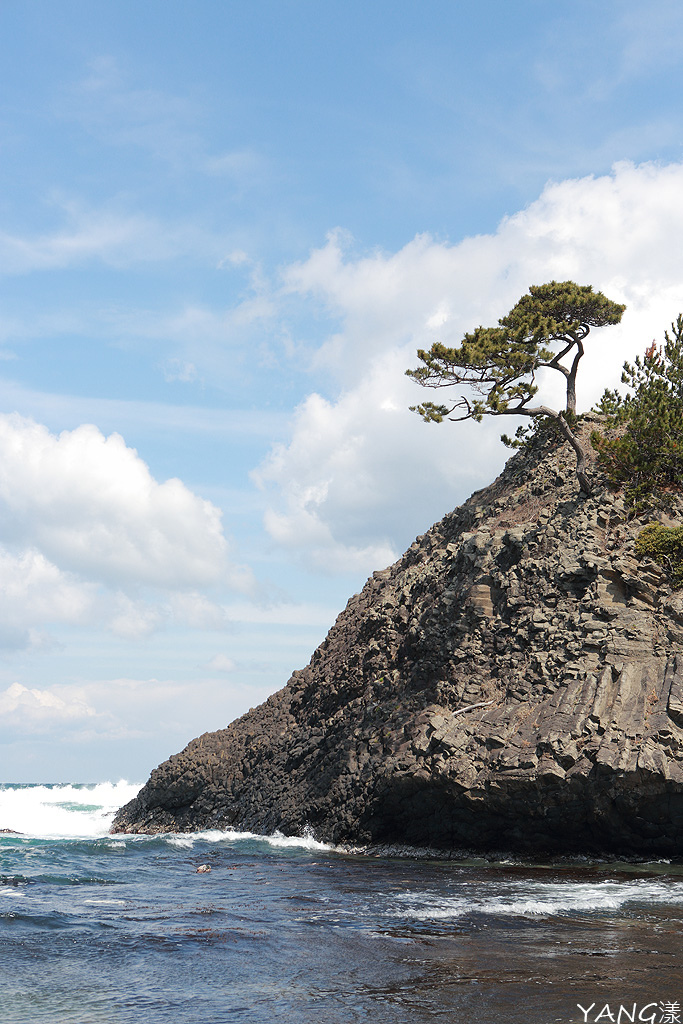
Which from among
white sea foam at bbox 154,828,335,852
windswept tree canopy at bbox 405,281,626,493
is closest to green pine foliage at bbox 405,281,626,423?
windswept tree canopy at bbox 405,281,626,493

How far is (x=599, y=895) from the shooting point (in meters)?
17.8

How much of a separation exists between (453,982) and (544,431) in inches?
1117

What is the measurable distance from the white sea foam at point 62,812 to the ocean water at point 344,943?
68.8ft

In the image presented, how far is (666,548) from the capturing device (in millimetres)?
26234

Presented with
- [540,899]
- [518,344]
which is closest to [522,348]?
[518,344]

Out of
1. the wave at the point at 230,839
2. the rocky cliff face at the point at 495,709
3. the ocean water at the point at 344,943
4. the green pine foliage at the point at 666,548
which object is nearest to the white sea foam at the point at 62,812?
the wave at the point at 230,839

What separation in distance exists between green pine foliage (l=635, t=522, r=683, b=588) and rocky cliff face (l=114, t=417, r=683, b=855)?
0.38 meters

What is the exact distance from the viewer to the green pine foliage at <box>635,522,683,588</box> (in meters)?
26.1

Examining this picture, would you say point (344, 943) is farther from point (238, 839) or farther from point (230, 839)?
point (230, 839)

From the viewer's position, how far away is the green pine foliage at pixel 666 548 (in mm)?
26094

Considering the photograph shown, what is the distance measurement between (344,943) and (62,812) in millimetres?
52269

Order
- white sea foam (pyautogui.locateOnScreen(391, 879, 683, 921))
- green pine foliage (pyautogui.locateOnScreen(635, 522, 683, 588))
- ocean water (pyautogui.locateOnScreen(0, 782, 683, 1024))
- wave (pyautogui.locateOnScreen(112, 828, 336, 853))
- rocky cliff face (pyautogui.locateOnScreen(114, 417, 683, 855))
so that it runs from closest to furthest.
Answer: ocean water (pyautogui.locateOnScreen(0, 782, 683, 1024)) < white sea foam (pyautogui.locateOnScreen(391, 879, 683, 921)) < rocky cliff face (pyautogui.locateOnScreen(114, 417, 683, 855)) < green pine foliage (pyautogui.locateOnScreen(635, 522, 683, 588)) < wave (pyautogui.locateOnScreen(112, 828, 336, 853))

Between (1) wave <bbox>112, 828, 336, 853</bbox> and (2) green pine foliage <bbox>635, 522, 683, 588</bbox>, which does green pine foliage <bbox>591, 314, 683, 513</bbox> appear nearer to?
(2) green pine foliage <bbox>635, 522, 683, 588</bbox>

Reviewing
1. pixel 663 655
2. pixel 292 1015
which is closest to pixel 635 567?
pixel 663 655
